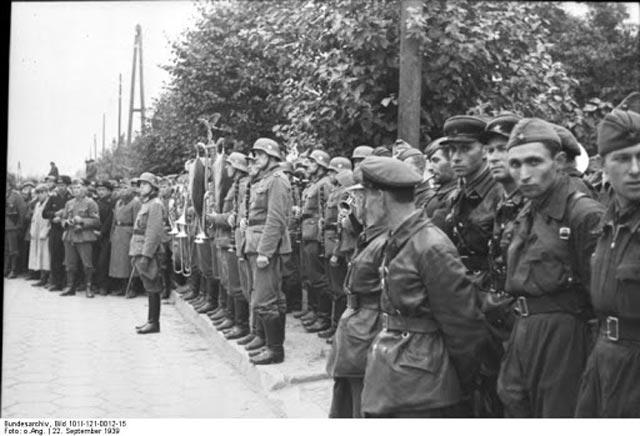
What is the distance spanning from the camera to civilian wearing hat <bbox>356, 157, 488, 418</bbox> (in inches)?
108

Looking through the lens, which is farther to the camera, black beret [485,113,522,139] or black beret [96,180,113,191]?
black beret [96,180,113,191]

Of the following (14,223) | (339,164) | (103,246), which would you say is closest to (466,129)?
(339,164)

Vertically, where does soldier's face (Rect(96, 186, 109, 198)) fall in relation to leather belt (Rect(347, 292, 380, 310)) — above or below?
above

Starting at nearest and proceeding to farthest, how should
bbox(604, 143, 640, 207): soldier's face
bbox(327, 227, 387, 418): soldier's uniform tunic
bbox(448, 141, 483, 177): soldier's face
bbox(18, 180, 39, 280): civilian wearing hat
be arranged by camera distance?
bbox(604, 143, 640, 207): soldier's face < bbox(327, 227, 387, 418): soldier's uniform tunic < bbox(448, 141, 483, 177): soldier's face < bbox(18, 180, 39, 280): civilian wearing hat

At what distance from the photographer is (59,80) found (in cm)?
497

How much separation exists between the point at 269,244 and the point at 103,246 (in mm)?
5974

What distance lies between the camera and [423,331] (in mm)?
2801

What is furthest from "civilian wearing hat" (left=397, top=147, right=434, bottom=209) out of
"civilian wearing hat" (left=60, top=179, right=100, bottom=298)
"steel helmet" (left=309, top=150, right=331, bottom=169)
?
"civilian wearing hat" (left=60, top=179, right=100, bottom=298)

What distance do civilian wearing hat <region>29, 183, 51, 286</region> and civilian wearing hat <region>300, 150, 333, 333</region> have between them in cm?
542

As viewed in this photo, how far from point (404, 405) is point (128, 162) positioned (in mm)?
10968

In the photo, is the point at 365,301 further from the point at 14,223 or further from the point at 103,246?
the point at 14,223

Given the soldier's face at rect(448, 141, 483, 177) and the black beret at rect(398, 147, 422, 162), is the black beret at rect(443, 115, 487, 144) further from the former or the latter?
the black beret at rect(398, 147, 422, 162)

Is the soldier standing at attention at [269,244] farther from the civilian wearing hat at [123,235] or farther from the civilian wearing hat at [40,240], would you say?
the civilian wearing hat at [40,240]
